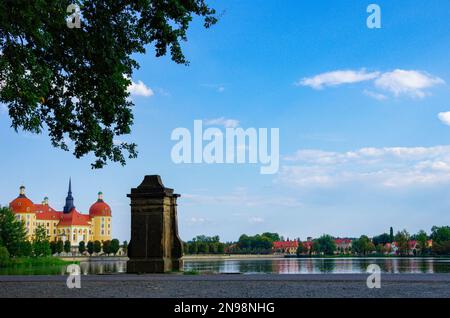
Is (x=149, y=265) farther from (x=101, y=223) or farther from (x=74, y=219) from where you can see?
(x=101, y=223)

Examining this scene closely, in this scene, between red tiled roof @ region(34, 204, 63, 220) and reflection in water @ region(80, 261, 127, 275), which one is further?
red tiled roof @ region(34, 204, 63, 220)

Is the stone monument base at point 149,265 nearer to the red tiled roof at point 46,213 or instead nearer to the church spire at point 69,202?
the red tiled roof at point 46,213

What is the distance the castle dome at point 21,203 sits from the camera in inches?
6402

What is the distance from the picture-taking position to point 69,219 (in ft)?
563

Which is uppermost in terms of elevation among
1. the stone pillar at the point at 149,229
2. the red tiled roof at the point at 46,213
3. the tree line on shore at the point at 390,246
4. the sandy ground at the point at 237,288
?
the red tiled roof at the point at 46,213

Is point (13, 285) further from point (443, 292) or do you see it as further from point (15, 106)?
point (443, 292)

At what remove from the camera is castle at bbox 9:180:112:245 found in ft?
541

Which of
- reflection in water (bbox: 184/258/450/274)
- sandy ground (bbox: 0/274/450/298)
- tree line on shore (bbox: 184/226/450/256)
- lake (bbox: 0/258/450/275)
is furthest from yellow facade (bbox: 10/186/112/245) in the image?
sandy ground (bbox: 0/274/450/298)

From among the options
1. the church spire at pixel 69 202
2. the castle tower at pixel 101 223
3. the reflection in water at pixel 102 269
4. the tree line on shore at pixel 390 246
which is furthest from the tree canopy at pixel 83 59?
the church spire at pixel 69 202

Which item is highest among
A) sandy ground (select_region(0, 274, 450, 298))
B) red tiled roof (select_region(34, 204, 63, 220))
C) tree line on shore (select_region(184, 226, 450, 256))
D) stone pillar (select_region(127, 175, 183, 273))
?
red tiled roof (select_region(34, 204, 63, 220))

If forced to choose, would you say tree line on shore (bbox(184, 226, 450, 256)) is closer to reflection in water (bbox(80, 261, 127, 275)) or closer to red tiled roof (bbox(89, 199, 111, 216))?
red tiled roof (bbox(89, 199, 111, 216))

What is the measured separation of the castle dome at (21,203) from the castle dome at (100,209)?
64.3 ft

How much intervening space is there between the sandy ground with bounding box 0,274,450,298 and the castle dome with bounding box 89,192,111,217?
169 metres

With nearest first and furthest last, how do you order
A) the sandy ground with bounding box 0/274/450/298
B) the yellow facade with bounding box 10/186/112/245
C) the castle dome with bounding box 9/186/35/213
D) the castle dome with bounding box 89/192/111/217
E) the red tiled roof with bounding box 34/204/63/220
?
the sandy ground with bounding box 0/274/450/298 → the castle dome with bounding box 9/186/35/213 → the yellow facade with bounding box 10/186/112/245 → the red tiled roof with bounding box 34/204/63/220 → the castle dome with bounding box 89/192/111/217
